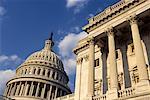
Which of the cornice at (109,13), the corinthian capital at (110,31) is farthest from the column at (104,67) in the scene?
the corinthian capital at (110,31)

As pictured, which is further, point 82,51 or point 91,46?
point 82,51

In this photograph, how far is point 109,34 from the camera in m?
26.2

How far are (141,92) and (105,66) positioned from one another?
9.99m

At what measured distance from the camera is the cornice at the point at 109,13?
83.5 feet

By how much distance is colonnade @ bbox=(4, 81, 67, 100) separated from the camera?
7031cm

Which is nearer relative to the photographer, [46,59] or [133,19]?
[133,19]

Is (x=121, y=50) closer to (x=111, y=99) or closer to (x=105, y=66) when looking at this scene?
(x=105, y=66)

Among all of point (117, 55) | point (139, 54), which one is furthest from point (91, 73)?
point (139, 54)

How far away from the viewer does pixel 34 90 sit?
235 ft

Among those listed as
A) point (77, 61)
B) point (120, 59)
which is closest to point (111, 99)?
point (120, 59)

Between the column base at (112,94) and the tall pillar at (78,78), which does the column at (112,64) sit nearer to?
the column base at (112,94)

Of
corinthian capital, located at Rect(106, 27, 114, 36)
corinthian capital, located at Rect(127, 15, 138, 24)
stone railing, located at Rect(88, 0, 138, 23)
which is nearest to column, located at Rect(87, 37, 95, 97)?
corinthian capital, located at Rect(106, 27, 114, 36)

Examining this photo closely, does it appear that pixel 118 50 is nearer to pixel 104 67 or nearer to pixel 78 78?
pixel 104 67

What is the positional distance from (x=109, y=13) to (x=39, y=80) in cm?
5137
